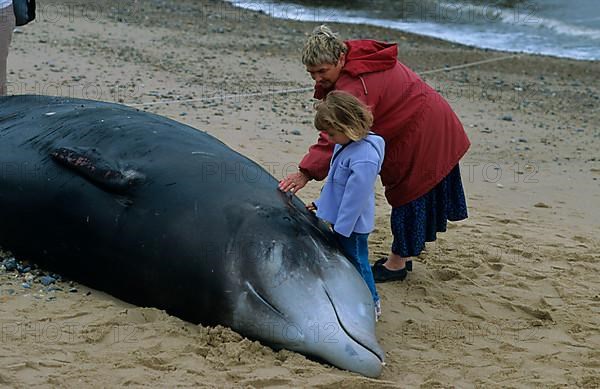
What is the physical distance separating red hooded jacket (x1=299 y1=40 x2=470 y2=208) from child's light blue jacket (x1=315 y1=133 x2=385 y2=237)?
24 centimetres

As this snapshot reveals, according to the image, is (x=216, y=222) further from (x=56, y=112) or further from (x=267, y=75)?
(x=267, y=75)

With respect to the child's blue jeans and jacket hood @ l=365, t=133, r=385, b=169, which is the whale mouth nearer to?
the child's blue jeans

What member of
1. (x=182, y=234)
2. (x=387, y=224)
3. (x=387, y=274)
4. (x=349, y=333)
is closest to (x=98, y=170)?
(x=182, y=234)

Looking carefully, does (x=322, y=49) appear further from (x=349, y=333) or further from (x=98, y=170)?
(x=349, y=333)

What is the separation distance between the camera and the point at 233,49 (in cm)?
→ 1540

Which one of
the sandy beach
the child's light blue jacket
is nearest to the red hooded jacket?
the child's light blue jacket

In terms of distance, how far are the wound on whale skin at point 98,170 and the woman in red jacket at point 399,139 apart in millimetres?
906

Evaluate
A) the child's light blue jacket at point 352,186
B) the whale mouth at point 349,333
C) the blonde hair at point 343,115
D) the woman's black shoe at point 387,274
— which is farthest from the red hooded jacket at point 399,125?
the whale mouth at point 349,333

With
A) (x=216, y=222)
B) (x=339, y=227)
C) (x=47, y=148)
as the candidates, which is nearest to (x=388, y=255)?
(x=339, y=227)

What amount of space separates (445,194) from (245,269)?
188 centimetres

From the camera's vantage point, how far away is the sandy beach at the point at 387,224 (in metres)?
4.82

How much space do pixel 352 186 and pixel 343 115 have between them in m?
0.40

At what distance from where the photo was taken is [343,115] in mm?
5086

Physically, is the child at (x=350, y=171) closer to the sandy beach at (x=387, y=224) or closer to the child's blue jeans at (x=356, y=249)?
the child's blue jeans at (x=356, y=249)
